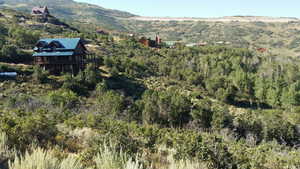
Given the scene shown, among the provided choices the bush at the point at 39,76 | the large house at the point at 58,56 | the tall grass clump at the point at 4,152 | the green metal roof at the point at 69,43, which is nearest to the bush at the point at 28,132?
the tall grass clump at the point at 4,152

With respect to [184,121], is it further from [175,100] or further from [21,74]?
[21,74]

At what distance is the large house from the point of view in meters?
37.9

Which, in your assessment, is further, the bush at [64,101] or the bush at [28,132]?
the bush at [64,101]

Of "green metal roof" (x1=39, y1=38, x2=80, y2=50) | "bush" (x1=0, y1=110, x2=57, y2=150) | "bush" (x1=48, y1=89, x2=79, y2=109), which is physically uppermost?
"green metal roof" (x1=39, y1=38, x2=80, y2=50)

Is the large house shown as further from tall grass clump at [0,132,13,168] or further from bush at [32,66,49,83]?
tall grass clump at [0,132,13,168]

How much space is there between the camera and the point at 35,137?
821 cm

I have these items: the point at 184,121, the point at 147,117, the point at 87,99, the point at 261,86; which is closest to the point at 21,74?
the point at 87,99

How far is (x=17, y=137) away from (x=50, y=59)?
1298 inches

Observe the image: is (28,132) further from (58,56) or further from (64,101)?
(58,56)

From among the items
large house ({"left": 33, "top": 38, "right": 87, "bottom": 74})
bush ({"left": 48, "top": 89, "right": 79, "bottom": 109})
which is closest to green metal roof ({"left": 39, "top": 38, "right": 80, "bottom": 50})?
large house ({"left": 33, "top": 38, "right": 87, "bottom": 74})

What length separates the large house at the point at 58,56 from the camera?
37.9 meters

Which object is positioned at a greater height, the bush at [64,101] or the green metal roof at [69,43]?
the green metal roof at [69,43]

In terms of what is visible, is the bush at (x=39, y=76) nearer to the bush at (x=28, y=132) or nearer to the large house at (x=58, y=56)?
the large house at (x=58, y=56)

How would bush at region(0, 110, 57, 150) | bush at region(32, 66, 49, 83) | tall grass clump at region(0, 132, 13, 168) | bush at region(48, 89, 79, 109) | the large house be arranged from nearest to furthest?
tall grass clump at region(0, 132, 13, 168), bush at region(0, 110, 57, 150), bush at region(48, 89, 79, 109), bush at region(32, 66, 49, 83), the large house
